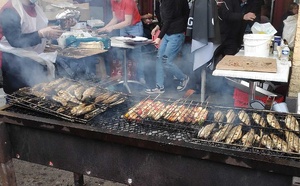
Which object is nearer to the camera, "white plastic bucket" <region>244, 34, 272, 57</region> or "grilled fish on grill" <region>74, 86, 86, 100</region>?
"grilled fish on grill" <region>74, 86, 86, 100</region>

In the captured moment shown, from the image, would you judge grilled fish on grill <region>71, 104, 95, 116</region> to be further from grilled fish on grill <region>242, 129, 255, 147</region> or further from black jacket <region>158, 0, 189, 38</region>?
black jacket <region>158, 0, 189, 38</region>

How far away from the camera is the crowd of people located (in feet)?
13.8

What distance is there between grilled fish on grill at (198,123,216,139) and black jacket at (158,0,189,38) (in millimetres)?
4296

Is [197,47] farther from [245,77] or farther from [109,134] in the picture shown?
[109,134]

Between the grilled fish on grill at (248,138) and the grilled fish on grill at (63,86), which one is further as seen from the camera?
the grilled fish on grill at (63,86)

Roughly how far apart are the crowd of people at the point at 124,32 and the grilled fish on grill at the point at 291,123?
10.2 ft

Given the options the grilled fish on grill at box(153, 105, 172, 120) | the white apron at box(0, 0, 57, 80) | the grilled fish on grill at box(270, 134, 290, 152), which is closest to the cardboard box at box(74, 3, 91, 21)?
the white apron at box(0, 0, 57, 80)

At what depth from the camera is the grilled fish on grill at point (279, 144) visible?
2.21 metres

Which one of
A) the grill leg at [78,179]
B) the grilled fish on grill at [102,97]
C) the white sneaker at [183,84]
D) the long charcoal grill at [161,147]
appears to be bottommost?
the grill leg at [78,179]

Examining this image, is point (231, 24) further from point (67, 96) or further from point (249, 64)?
point (67, 96)

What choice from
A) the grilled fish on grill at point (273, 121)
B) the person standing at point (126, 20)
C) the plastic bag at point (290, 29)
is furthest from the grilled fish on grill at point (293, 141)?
the person standing at point (126, 20)

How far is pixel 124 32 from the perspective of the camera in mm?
7652

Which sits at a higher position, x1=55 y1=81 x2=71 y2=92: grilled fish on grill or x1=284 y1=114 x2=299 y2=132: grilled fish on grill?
x1=55 y1=81 x2=71 y2=92: grilled fish on grill

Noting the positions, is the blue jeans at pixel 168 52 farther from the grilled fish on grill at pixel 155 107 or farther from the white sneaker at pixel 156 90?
the grilled fish on grill at pixel 155 107
